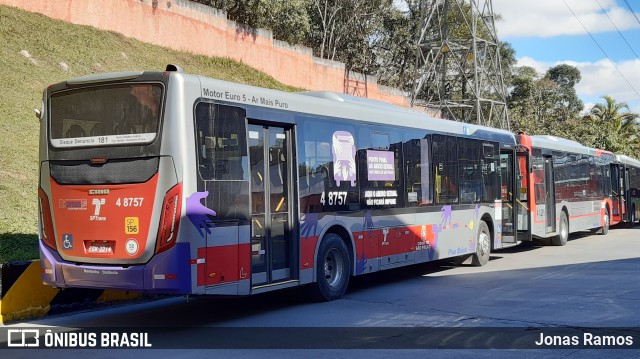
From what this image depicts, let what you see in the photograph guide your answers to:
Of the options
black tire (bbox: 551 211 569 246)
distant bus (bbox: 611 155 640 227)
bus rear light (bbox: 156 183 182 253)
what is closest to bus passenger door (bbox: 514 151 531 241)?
black tire (bbox: 551 211 569 246)

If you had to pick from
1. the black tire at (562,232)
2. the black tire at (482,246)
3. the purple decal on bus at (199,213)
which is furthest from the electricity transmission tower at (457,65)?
the purple decal on bus at (199,213)

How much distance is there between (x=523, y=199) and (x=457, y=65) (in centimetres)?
3617

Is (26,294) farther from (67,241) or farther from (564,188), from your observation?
(564,188)

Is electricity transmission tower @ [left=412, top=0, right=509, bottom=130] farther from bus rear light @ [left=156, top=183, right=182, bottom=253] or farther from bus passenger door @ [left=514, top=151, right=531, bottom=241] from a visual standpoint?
bus rear light @ [left=156, top=183, right=182, bottom=253]

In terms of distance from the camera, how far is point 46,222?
10.2 m

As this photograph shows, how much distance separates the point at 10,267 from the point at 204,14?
2879 centimetres

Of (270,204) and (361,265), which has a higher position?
(270,204)

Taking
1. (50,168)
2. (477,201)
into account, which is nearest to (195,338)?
(50,168)

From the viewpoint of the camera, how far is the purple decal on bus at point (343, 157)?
493 inches

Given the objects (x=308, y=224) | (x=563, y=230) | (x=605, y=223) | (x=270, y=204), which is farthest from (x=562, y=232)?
(x=270, y=204)

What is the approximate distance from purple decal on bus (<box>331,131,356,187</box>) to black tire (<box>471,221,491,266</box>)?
5817 mm

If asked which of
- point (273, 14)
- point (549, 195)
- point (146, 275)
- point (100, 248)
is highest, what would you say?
point (273, 14)

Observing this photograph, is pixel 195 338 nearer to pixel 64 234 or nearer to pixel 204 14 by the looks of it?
pixel 64 234

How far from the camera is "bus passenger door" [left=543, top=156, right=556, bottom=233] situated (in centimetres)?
2208
